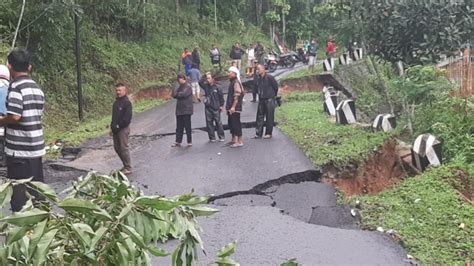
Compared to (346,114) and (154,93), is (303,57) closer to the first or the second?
(154,93)

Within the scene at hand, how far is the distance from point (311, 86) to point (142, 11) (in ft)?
24.9

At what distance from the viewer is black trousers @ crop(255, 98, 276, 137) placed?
462 inches

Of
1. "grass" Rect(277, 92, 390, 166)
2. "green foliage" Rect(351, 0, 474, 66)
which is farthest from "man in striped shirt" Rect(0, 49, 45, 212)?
"green foliage" Rect(351, 0, 474, 66)

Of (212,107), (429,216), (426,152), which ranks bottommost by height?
(429,216)

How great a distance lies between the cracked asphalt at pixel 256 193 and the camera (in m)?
5.66

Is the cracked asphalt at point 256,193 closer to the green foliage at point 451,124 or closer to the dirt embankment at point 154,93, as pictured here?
the green foliage at point 451,124

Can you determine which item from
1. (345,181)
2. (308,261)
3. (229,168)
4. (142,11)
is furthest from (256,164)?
(142,11)

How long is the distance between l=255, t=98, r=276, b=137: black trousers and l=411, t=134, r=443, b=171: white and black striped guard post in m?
3.81

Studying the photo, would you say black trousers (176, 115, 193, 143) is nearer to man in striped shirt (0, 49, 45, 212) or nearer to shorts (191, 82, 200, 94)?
man in striped shirt (0, 49, 45, 212)

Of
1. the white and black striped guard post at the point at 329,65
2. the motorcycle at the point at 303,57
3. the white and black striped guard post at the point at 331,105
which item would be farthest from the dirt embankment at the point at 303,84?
the motorcycle at the point at 303,57

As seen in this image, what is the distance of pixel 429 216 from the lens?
6.21 m

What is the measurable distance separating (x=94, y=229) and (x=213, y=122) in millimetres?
10104

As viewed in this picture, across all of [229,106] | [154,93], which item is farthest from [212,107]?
[154,93]

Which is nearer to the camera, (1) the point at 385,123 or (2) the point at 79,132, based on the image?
(1) the point at 385,123
